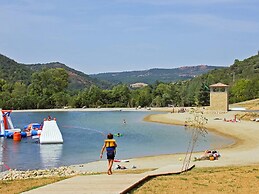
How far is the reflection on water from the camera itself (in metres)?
29.6

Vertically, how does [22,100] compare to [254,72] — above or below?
below

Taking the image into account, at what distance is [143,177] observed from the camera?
13.0 m

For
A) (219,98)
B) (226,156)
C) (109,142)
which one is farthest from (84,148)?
(219,98)

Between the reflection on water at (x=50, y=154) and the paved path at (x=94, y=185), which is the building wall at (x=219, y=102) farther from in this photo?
the paved path at (x=94, y=185)

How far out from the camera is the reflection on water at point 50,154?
97.2 ft

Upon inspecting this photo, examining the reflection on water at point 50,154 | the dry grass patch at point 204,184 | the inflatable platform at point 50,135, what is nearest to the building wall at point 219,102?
the inflatable platform at point 50,135

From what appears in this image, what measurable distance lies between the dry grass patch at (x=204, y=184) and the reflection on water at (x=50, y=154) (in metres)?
16.0

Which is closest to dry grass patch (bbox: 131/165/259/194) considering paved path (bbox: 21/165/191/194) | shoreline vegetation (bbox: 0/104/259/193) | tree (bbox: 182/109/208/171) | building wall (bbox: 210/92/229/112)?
paved path (bbox: 21/165/191/194)

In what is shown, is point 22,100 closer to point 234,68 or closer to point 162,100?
point 162,100

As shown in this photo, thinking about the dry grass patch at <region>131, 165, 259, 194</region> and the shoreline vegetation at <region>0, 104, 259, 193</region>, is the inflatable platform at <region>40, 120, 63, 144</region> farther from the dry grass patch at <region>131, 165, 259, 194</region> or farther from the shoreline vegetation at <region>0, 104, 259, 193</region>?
the dry grass patch at <region>131, 165, 259, 194</region>

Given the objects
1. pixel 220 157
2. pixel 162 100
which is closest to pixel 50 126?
pixel 220 157

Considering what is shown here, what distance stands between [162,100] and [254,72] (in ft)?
113

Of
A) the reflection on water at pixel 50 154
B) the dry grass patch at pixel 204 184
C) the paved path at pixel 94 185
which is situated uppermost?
the paved path at pixel 94 185

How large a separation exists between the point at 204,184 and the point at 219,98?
65720mm
